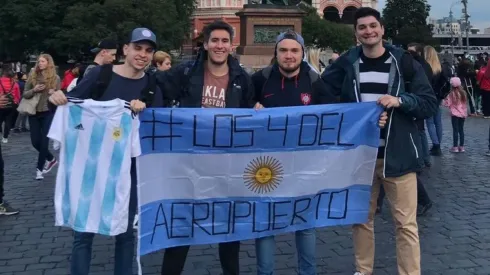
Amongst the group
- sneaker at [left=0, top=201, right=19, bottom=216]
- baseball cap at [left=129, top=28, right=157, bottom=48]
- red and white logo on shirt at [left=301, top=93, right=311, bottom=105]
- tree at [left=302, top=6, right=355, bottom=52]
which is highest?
tree at [left=302, top=6, right=355, bottom=52]

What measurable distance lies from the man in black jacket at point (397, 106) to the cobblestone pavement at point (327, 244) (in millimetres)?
786

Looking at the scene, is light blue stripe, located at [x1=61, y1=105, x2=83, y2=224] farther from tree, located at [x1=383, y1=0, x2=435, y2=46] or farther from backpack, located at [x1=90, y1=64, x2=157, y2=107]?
tree, located at [x1=383, y1=0, x2=435, y2=46]

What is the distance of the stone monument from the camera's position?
79.0 ft

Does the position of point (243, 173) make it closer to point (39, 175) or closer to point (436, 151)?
point (39, 175)

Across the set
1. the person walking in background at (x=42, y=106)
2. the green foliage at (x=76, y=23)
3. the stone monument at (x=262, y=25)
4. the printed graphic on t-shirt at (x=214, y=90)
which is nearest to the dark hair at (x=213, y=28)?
the printed graphic on t-shirt at (x=214, y=90)

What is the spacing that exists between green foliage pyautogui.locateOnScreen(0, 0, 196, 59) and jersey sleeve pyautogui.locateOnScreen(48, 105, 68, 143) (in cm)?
2929

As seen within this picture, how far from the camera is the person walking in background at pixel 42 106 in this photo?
1030 centimetres

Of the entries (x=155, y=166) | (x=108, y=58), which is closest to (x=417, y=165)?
(x=155, y=166)

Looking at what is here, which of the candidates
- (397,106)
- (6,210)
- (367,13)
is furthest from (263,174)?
(6,210)

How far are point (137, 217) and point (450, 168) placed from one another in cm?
777

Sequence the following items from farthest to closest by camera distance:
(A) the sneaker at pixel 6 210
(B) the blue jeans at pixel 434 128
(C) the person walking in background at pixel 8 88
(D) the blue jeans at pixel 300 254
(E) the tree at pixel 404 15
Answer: (E) the tree at pixel 404 15, (B) the blue jeans at pixel 434 128, (C) the person walking in background at pixel 8 88, (A) the sneaker at pixel 6 210, (D) the blue jeans at pixel 300 254

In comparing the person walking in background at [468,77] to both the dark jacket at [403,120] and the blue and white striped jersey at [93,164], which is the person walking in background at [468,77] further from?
the blue and white striped jersey at [93,164]

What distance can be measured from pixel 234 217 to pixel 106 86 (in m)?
1.47

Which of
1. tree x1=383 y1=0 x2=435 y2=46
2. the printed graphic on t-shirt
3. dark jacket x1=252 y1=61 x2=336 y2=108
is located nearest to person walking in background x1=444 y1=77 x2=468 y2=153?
dark jacket x1=252 y1=61 x2=336 y2=108
